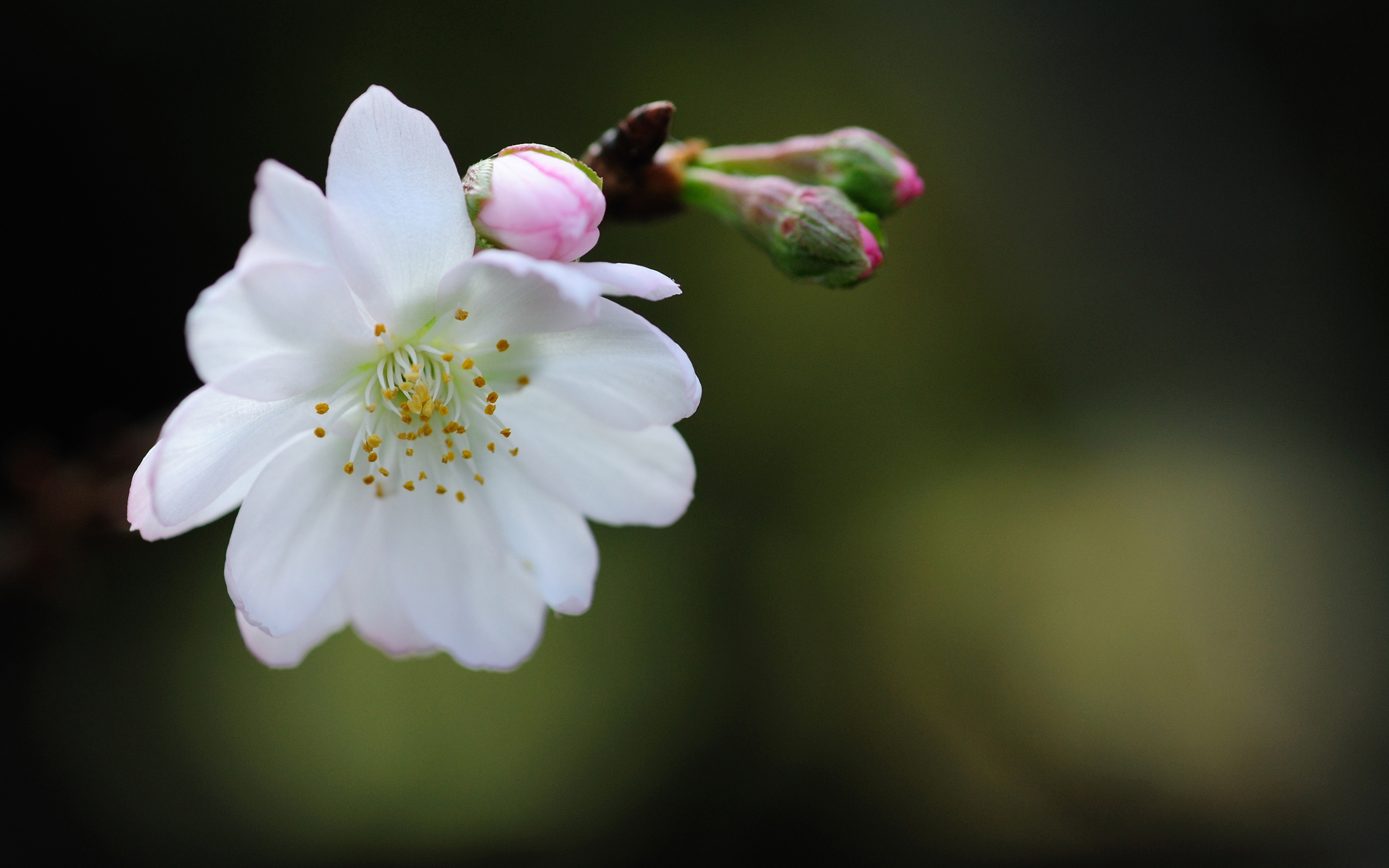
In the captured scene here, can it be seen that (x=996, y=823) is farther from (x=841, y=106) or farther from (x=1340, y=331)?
(x=841, y=106)

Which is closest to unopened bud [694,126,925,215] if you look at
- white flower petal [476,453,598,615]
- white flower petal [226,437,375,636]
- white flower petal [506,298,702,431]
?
white flower petal [506,298,702,431]

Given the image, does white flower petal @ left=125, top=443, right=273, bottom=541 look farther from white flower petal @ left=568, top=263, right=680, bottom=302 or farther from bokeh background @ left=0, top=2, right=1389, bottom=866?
bokeh background @ left=0, top=2, right=1389, bottom=866

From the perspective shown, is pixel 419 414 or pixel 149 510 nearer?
pixel 149 510

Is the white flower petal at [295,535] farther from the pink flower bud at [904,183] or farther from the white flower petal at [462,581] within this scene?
the pink flower bud at [904,183]

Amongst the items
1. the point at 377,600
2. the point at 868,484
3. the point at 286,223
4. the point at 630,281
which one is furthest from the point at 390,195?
the point at 868,484

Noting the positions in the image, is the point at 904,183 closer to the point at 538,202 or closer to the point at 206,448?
the point at 538,202

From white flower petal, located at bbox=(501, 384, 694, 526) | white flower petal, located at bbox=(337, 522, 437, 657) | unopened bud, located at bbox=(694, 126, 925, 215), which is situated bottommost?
white flower petal, located at bbox=(337, 522, 437, 657)
